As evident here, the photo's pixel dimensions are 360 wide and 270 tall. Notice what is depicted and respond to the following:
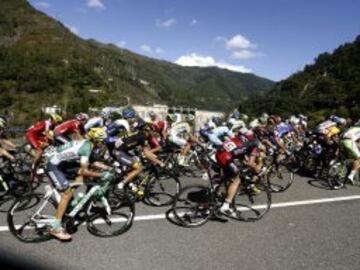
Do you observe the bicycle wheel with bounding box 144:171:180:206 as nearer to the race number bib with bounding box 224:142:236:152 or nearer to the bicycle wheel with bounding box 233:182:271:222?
the bicycle wheel with bounding box 233:182:271:222

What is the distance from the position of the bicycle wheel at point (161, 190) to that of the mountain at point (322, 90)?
6323cm

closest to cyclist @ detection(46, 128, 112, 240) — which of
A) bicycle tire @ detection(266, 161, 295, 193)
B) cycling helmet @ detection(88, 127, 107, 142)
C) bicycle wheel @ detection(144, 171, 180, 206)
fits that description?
cycling helmet @ detection(88, 127, 107, 142)

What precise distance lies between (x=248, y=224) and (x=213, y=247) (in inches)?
56.9

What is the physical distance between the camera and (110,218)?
22.6 feet

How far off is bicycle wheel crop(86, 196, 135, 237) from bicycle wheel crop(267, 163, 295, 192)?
4.61 meters

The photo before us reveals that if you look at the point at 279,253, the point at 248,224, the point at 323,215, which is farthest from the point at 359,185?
the point at 279,253

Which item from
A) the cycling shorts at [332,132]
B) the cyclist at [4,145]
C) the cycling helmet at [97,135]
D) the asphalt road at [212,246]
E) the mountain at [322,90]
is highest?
the mountain at [322,90]

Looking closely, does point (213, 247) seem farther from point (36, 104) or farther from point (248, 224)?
point (36, 104)

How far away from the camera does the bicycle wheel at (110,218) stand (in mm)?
6488

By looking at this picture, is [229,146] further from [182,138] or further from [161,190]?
[182,138]

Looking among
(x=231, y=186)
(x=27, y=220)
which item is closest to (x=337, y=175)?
(x=231, y=186)

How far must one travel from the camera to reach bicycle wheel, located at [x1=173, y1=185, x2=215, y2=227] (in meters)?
7.15

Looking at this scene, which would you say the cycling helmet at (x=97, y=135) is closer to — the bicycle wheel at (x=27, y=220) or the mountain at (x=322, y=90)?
the bicycle wheel at (x=27, y=220)

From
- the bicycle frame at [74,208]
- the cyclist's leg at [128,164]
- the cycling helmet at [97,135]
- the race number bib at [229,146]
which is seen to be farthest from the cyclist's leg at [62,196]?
the race number bib at [229,146]
